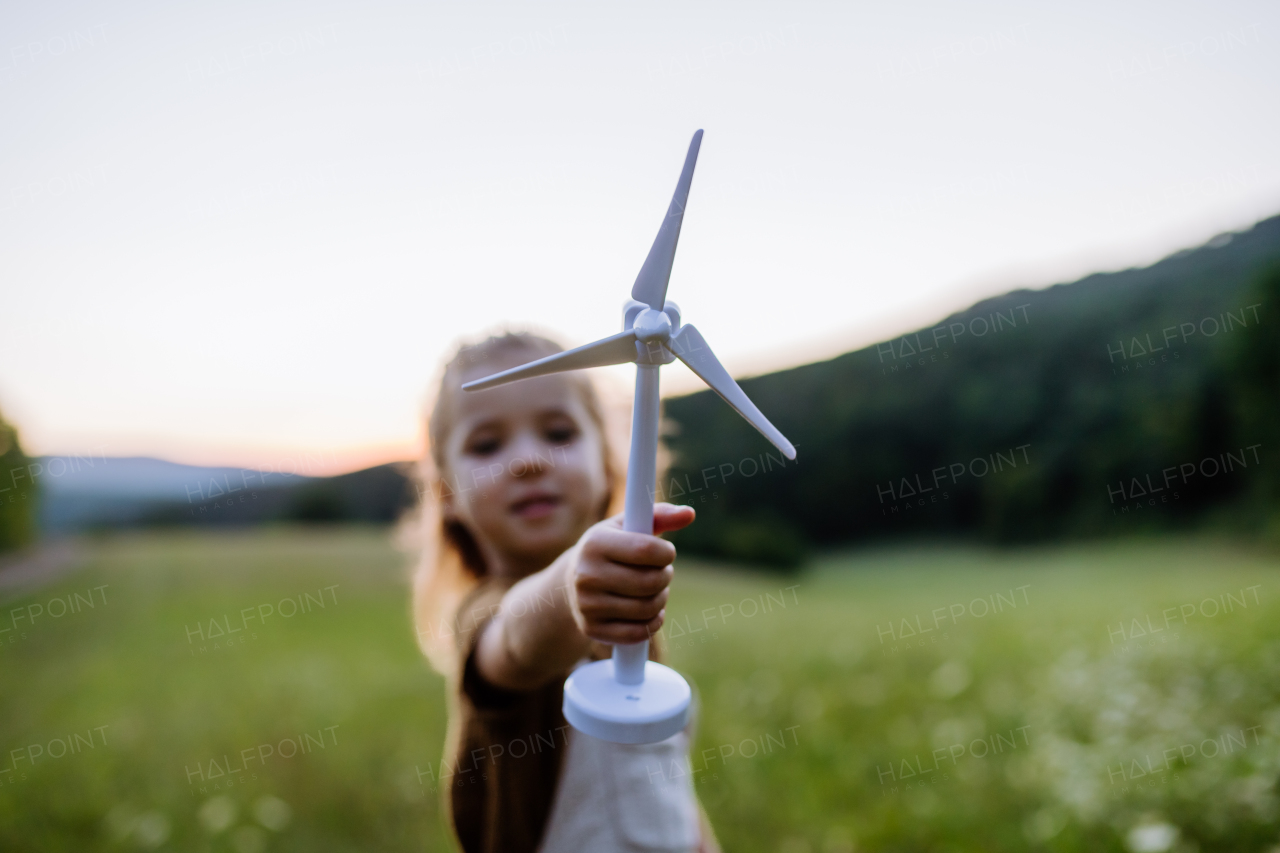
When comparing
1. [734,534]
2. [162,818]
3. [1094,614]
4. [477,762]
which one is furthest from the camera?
[734,534]

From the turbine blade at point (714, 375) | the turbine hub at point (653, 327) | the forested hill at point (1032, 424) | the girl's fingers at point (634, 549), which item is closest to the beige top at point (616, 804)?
the girl's fingers at point (634, 549)

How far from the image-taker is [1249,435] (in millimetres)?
9633

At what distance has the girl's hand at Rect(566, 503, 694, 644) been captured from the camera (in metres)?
1.12

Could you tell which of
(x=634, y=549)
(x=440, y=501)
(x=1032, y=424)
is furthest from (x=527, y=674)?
(x=1032, y=424)

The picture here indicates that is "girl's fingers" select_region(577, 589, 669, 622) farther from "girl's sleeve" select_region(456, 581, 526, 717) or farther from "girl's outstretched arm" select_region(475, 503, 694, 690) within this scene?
"girl's sleeve" select_region(456, 581, 526, 717)

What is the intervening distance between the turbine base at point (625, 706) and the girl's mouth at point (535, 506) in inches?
25.6

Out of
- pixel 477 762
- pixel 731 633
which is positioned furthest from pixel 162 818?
pixel 731 633

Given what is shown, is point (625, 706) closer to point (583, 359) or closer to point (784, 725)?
point (583, 359)

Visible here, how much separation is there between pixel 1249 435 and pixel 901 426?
5508 mm

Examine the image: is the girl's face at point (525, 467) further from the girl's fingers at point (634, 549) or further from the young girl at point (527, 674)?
the girl's fingers at point (634, 549)

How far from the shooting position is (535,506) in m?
1.88

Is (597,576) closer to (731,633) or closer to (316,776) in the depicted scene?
(316,776)

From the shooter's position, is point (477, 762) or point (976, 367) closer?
point (477, 762)

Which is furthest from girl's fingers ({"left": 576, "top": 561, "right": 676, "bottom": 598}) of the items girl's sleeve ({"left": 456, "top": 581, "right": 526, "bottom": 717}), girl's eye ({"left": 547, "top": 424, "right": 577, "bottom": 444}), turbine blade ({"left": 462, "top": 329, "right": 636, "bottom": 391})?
girl's eye ({"left": 547, "top": 424, "right": 577, "bottom": 444})
